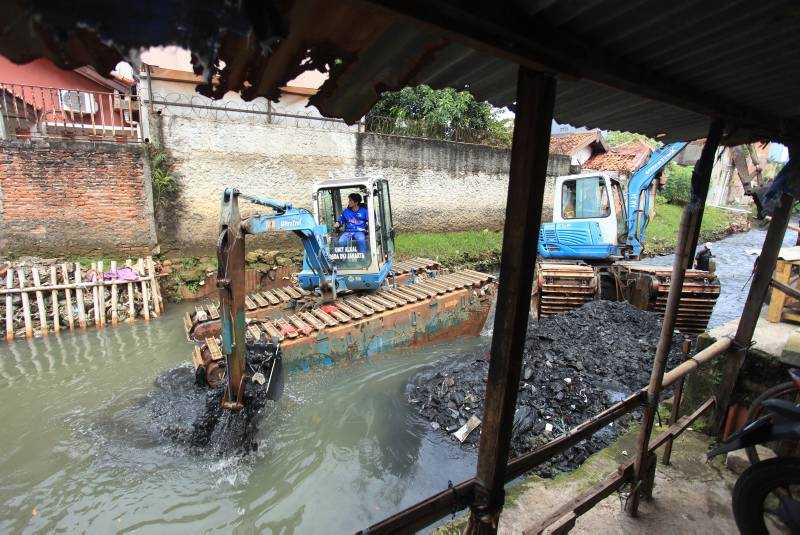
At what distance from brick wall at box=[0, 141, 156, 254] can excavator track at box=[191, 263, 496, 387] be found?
14.7 ft

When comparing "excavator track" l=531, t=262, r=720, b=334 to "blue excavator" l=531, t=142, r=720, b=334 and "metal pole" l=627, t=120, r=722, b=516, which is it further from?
"metal pole" l=627, t=120, r=722, b=516

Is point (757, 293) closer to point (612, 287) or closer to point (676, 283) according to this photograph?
point (676, 283)

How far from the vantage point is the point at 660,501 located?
306cm

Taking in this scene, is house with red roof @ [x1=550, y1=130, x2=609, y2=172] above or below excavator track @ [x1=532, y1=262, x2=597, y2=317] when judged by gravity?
above

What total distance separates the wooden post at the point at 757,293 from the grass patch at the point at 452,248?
832cm

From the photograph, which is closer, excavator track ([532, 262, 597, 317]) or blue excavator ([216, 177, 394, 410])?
blue excavator ([216, 177, 394, 410])

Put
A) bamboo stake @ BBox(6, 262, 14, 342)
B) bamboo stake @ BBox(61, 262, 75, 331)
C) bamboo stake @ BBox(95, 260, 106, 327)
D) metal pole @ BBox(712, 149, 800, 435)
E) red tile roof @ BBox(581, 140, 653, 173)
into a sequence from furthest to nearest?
red tile roof @ BBox(581, 140, 653, 173) < bamboo stake @ BBox(95, 260, 106, 327) < bamboo stake @ BBox(61, 262, 75, 331) < bamboo stake @ BBox(6, 262, 14, 342) < metal pole @ BBox(712, 149, 800, 435)

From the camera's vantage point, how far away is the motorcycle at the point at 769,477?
88.6 inches

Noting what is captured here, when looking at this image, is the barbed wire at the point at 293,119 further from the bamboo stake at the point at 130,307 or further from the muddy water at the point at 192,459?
the muddy water at the point at 192,459

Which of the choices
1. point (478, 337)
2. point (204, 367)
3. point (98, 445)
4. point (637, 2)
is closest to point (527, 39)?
point (637, 2)

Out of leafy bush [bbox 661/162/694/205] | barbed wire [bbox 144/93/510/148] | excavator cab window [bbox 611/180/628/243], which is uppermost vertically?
barbed wire [bbox 144/93/510/148]

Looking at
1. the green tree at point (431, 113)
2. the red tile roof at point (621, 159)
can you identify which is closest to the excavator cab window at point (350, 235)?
the green tree at point (431, 113)

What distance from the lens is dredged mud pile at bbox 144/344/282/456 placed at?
4.35 metres

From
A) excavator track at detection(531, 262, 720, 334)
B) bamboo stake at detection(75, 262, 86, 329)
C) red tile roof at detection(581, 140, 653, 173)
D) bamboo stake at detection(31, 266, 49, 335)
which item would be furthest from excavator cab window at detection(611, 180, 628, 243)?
red tile roof at detection(581, 140, 653, 173)
